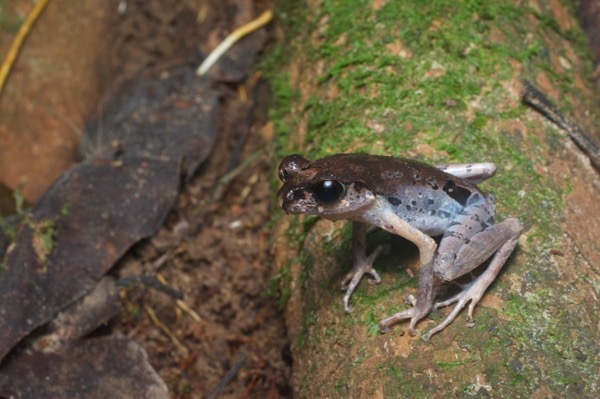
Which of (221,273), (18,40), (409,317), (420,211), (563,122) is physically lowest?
(221,273)

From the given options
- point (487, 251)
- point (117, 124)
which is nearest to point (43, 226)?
point (117, 124)

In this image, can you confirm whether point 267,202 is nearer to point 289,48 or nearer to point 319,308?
point 289,48

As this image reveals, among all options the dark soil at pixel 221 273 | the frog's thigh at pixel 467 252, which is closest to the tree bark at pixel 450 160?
the frog's thigh at pixel 467 252

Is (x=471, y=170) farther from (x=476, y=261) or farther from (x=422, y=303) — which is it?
(x=422, y=303)

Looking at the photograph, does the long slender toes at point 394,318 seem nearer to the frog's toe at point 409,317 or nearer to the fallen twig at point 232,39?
the frog's toe at point 409,317

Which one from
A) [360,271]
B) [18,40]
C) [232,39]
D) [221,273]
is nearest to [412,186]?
[360,271]

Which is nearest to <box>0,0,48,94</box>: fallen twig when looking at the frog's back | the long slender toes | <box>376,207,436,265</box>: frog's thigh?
the frog's back

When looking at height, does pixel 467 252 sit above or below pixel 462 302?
above
